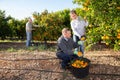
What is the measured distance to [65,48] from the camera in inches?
358

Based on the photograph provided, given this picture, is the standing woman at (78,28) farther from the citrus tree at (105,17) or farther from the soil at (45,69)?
the soil at (45,69)

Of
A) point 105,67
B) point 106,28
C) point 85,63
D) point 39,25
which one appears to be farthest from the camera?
point 39,25

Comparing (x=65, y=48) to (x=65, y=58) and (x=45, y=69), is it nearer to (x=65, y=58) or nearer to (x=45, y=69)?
(x=65, y=58)

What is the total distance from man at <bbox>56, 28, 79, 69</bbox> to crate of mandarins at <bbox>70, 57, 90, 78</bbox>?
15.4 inches

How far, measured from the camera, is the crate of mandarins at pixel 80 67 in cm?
871

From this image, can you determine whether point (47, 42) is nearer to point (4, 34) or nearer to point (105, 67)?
point (4, 34)

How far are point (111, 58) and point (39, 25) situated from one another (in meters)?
7.85

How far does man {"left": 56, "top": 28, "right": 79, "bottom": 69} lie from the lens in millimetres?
9094

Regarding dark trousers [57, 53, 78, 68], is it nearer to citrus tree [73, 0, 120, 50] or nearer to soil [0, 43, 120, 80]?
soil [0, 43, 120, 80]

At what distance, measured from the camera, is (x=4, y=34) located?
22422 millimetres

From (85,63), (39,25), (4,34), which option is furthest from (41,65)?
(4,34)

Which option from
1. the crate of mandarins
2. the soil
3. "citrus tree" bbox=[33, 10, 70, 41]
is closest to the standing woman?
the soil

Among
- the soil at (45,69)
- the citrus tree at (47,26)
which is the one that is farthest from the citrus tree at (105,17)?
the citrus tree at (47,26)

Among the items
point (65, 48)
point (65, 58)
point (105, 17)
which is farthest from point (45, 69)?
point (105, 17)
